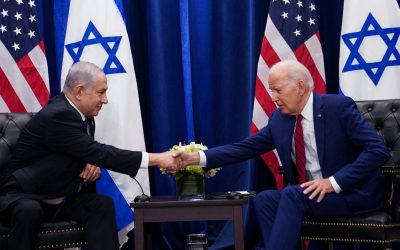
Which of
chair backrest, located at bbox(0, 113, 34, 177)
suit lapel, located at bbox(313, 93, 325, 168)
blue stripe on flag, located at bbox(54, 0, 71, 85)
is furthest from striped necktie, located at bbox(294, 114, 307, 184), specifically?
blue stripe on flag, located at bbox(54, 0, 71, 85)

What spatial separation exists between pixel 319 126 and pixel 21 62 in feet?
7.96

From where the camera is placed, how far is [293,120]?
4371mm

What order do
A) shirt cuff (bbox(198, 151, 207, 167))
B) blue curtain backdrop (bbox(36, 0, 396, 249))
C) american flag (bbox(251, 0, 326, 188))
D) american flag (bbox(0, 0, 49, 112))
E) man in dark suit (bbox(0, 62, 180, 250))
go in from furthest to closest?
blue curtain backdrop (bbox(36, 0, 396, 249)) < american flag (bbox(251, 0, 326, 188)) < american flag (bbox(0, 0, 49, 112)) < shirt cuff (bbox(198, 151, 207, 167)) < man in dark suit (bbox(0, 62, 180, 250))

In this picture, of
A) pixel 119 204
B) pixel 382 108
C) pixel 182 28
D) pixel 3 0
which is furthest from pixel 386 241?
pixel 3 0

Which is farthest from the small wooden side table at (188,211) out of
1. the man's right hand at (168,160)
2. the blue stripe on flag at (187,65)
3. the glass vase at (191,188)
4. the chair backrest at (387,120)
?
the blue stripe on flag at (187,65)

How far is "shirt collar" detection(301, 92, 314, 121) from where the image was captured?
4.30 meters

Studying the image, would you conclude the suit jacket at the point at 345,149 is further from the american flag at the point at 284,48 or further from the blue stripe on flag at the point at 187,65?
the blue stripe on flag at the point at 187,65

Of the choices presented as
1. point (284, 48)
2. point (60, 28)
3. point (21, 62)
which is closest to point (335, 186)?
point (284, 48)

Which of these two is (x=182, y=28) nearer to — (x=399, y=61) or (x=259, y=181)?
(x=259, y=181)

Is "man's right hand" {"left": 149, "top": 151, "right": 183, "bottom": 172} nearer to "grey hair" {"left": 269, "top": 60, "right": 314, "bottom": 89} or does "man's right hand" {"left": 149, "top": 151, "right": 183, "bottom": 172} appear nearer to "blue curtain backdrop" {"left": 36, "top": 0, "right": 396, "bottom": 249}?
"grey hair" {"left": 269, "top": 60, "right": 314, "bottom": 89}

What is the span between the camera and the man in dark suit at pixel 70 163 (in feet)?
13.4

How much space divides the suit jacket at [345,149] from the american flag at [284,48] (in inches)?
30.7

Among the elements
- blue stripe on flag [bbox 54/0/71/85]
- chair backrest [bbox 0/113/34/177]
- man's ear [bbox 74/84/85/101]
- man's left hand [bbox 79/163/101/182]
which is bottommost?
man's left hand [bbox 79/163/101/182]

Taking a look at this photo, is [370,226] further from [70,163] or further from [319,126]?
[70,163]
